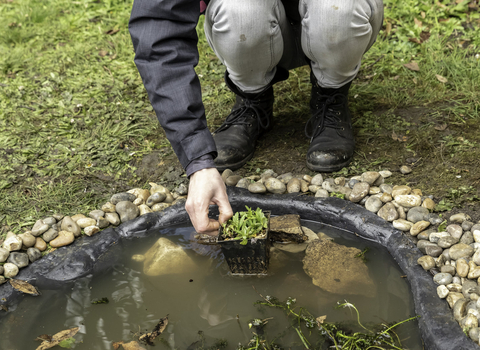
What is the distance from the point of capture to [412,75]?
117 inches

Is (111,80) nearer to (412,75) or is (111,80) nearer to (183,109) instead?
(183,109)

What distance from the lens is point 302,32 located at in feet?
Result: 6.65

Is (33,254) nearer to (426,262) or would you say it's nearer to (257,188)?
(257,188)

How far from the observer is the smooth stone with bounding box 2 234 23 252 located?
6.34 ft

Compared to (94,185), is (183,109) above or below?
above

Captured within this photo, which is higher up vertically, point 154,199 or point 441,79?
point 441,79

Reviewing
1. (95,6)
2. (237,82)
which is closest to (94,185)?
(237,82)

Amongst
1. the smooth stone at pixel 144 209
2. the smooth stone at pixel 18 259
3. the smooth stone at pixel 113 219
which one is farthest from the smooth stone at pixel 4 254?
the smooth stone at pixel 144 209

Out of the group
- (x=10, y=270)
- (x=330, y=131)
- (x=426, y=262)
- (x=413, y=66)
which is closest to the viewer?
(x=426, y=262)

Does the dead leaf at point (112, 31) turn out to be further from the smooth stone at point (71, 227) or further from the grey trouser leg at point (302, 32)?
the smooth stone at point (71, 227)

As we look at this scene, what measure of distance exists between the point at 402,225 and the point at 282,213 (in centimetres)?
57

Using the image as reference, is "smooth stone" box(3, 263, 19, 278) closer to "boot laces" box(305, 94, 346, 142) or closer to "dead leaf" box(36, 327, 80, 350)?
"dead leaf" box(36, 327, 80, 350)

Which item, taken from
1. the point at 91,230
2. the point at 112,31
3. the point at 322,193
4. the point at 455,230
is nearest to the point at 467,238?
the point at 455,230

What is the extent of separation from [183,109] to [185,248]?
2.27 ft
